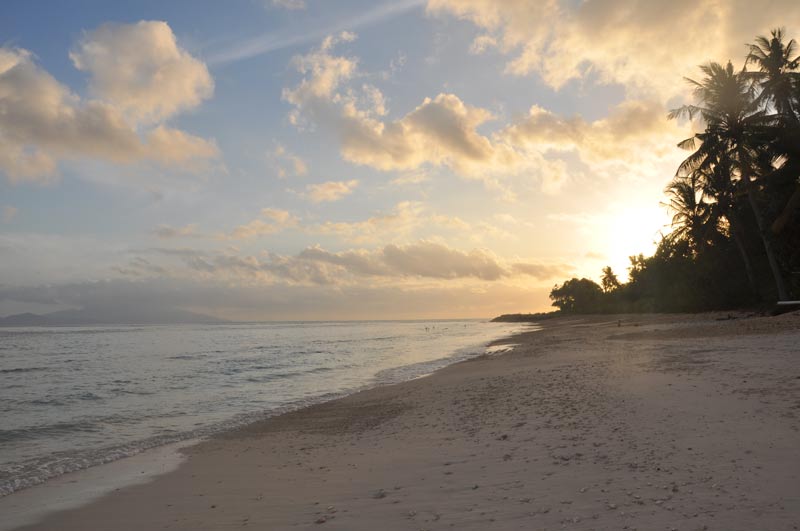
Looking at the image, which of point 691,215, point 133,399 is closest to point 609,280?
point 691,215

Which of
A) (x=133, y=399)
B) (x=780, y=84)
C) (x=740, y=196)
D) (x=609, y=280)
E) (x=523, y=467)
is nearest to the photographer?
(x=523, y=467)

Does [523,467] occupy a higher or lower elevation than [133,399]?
higher

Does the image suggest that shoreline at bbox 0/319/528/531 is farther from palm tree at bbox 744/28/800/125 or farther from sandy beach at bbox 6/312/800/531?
palm tree at bbox 744/28/800/125

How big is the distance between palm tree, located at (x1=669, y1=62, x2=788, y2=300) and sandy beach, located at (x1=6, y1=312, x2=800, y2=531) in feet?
78.8

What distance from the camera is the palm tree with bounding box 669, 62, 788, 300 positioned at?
1232 inches

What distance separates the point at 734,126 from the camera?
104 ft

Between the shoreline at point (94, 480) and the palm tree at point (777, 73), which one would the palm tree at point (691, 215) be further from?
the shoreline at point (94, 480)

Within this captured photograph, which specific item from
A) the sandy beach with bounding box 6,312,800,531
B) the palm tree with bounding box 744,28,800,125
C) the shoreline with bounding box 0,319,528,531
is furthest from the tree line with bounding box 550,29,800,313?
the shoreline with bounding box 0,319,528,531

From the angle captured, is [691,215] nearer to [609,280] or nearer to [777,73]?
[777,73]

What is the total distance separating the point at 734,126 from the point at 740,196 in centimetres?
934

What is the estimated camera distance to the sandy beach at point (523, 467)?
4887 millimetres

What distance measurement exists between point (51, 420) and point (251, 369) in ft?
47.6

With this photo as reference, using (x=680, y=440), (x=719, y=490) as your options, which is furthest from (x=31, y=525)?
(x=680, y=440)

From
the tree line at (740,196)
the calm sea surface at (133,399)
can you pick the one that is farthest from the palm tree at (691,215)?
the calm sea surface at (133,399)
